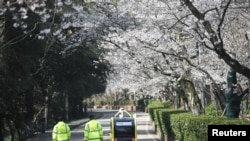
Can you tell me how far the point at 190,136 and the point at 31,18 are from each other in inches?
390

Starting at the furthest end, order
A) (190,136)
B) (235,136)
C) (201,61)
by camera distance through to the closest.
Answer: (201,61) < (190,136) < (235,136)

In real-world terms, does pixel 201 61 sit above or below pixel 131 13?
below

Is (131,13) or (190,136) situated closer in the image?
(190,136)

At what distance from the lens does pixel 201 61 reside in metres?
22.8

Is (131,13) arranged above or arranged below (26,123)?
above

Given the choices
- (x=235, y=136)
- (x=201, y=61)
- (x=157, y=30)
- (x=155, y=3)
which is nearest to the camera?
(x=235, y=136)

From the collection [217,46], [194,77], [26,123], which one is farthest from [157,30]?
[26,123]

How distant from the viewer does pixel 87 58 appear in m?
34.0

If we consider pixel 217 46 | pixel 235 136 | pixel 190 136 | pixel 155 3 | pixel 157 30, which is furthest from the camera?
pixel 157 30

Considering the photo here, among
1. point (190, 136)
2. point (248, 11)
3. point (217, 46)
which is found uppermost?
point (248, 11)

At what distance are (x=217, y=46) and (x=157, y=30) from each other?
8.90 metres

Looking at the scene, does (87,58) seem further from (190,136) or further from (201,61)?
(190,136)

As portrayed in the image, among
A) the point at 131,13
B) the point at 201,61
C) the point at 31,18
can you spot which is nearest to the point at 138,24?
the point at 131,13

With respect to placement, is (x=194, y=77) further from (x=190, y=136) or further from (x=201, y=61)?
(x=190, y=136)
